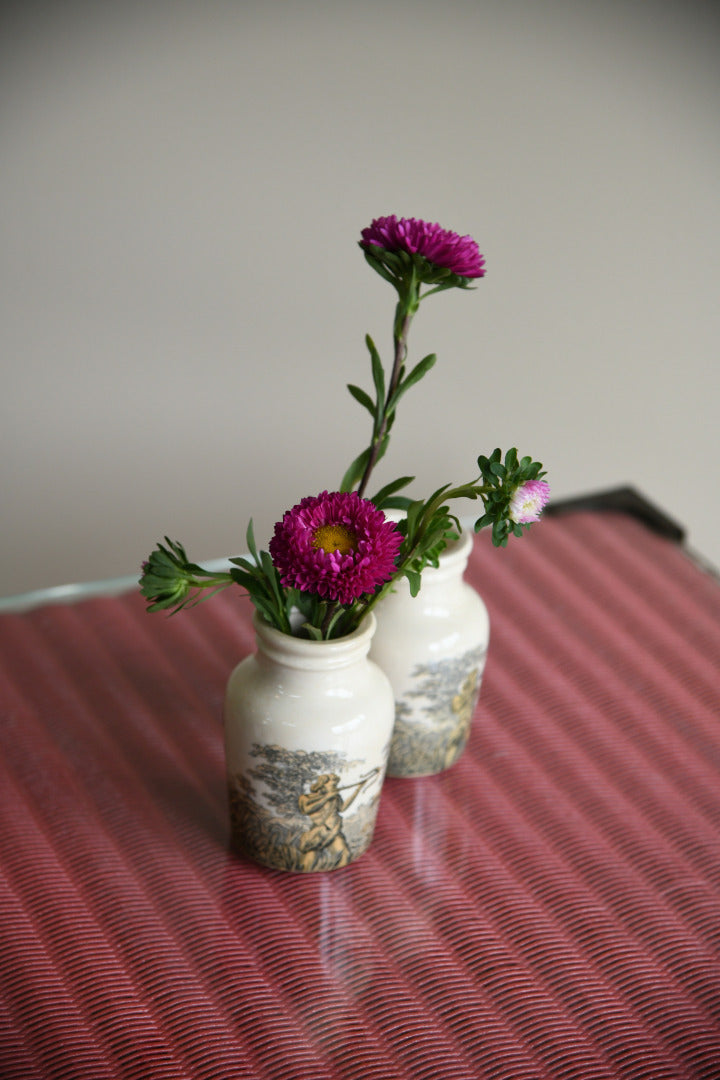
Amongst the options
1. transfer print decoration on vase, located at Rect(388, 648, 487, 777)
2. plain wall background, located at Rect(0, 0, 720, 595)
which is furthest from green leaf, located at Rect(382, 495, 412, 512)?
plain wall background, located at Rect(0, 0, 720, 595)

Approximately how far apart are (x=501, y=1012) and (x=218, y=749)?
0.88ft

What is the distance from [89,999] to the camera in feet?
2.10

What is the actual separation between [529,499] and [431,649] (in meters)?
0.18

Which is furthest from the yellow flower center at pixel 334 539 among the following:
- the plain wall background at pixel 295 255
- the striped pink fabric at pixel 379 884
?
the plain wall background at pixel 295 255

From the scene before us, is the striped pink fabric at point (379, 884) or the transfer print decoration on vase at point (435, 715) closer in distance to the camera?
the striped pink fabric at point (379, 884)

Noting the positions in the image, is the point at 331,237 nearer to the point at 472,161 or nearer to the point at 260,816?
the point at 472,161

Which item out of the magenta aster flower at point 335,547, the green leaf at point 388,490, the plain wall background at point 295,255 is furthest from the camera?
the plain wall background at point 295,255

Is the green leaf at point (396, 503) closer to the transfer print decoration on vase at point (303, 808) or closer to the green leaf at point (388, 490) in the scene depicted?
the green leaf at point (388, 490)

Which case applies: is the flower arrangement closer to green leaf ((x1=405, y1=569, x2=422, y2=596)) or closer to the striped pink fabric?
green leaf ((x1=405, y1=569, x2=422, y2=596))

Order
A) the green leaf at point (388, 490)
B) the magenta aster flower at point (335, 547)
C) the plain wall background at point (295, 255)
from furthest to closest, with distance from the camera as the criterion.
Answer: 1. the plain wall background at point (295, 255)
2. the green leaf at point (388, 490)
3. the magenta aster flower at point (335, 547)

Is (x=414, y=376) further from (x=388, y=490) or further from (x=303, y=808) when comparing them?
(x=303, y=808)

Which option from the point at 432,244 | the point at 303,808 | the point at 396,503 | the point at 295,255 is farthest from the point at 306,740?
the point at 295,255

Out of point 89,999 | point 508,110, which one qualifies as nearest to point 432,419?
point 508,110

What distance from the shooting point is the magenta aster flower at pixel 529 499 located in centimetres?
58
